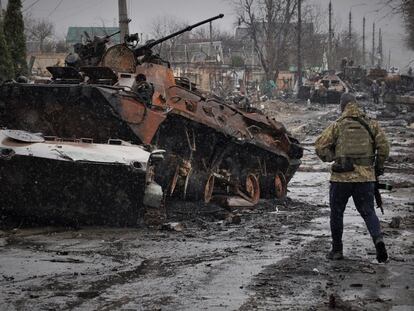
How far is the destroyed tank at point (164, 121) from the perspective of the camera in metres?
9.62

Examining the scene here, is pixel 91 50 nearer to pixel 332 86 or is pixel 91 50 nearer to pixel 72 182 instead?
pixel 72 182

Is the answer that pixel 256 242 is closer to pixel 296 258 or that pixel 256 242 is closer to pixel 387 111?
pixel 296 258

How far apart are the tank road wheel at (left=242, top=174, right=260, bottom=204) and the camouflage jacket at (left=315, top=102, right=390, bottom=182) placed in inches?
191

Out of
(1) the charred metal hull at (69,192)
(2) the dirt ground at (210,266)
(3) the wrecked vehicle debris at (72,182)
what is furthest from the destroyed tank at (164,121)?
(1) the charred metal hull at (69,192)

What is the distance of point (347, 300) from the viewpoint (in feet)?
18.9

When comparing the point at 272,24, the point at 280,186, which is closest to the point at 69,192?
the point at 280,186

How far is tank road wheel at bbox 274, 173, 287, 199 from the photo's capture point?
1310 centimetres

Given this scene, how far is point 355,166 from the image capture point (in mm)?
7352

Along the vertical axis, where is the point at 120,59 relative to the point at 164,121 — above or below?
above

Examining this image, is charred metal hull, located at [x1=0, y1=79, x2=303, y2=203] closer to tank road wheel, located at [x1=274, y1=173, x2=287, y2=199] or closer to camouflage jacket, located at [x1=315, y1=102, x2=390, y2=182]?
tank road wheel, located at [x1=274, y1=173, x2=287, y2=199]

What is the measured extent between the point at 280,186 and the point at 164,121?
3289 millimetres

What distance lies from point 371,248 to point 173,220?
9.40 ft

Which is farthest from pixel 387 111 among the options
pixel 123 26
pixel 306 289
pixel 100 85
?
pixel 306 289

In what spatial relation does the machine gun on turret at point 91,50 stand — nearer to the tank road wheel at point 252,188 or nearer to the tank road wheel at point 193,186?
the tank road wheel at point 193,186
